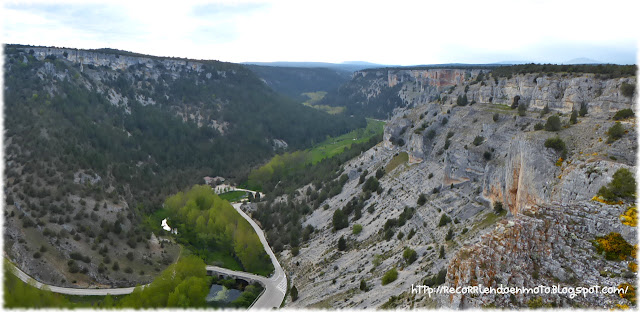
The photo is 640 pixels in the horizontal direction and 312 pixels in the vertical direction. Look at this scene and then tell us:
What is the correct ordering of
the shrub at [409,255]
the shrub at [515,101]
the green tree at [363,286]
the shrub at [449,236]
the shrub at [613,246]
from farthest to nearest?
1. the shrub at [515,101]
2. the shrub at [409,255]
3. the shrub at [449,236]
4. the green tree at [363,286]
5. the shrub at [613,246]

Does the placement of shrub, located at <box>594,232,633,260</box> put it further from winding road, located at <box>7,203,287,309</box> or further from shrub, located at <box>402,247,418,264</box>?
winding road, located at <box>7,203,287,309</box>

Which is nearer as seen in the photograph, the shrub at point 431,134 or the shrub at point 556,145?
the shrub at point 556,145

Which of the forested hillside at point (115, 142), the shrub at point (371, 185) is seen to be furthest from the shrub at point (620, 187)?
the forested hillside at point (115, 142)

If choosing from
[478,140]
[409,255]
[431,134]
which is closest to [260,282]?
[409,255]

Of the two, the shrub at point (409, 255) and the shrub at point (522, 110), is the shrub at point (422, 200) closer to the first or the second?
the shrub at point (409, 255)

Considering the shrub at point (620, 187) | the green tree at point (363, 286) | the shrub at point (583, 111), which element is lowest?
the green tree at point (363, 286)

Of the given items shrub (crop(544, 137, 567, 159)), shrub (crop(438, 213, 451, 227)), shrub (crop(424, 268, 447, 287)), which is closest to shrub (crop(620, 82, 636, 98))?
Answer: shrub (crop(544, 137, 567, 159))
